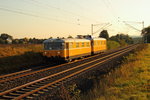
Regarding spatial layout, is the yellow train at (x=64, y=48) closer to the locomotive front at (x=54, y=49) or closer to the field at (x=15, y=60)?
the locomotive front at (x=54, y=49)

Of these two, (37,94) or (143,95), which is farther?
(37,94)

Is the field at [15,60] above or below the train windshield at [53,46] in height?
below

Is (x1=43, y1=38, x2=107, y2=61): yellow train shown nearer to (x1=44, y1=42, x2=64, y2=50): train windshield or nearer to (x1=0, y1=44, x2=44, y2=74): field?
(x1=44, y1=42, x2=64, y2=50): train windshield

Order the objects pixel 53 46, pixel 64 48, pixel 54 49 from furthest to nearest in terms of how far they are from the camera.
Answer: pixel 53 46 → pixel 54 49 → pixel 64 48

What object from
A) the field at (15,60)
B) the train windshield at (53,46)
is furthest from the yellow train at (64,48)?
the field at (15,60)

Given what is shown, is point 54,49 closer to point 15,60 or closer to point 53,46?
point 53,46

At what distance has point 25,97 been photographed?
792 cm

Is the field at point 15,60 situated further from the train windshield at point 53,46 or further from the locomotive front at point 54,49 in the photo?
the train windshield at point 53,46

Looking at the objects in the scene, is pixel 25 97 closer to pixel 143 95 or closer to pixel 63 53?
pixel 143 95

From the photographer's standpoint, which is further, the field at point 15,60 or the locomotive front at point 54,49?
the locomotive front at point 54,49

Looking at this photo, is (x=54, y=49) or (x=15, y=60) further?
(x=15, y=60)

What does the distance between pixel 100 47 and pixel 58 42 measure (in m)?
13.0

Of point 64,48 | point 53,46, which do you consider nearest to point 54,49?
point 53,46

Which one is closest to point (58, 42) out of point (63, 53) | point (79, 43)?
point (63, 53)
